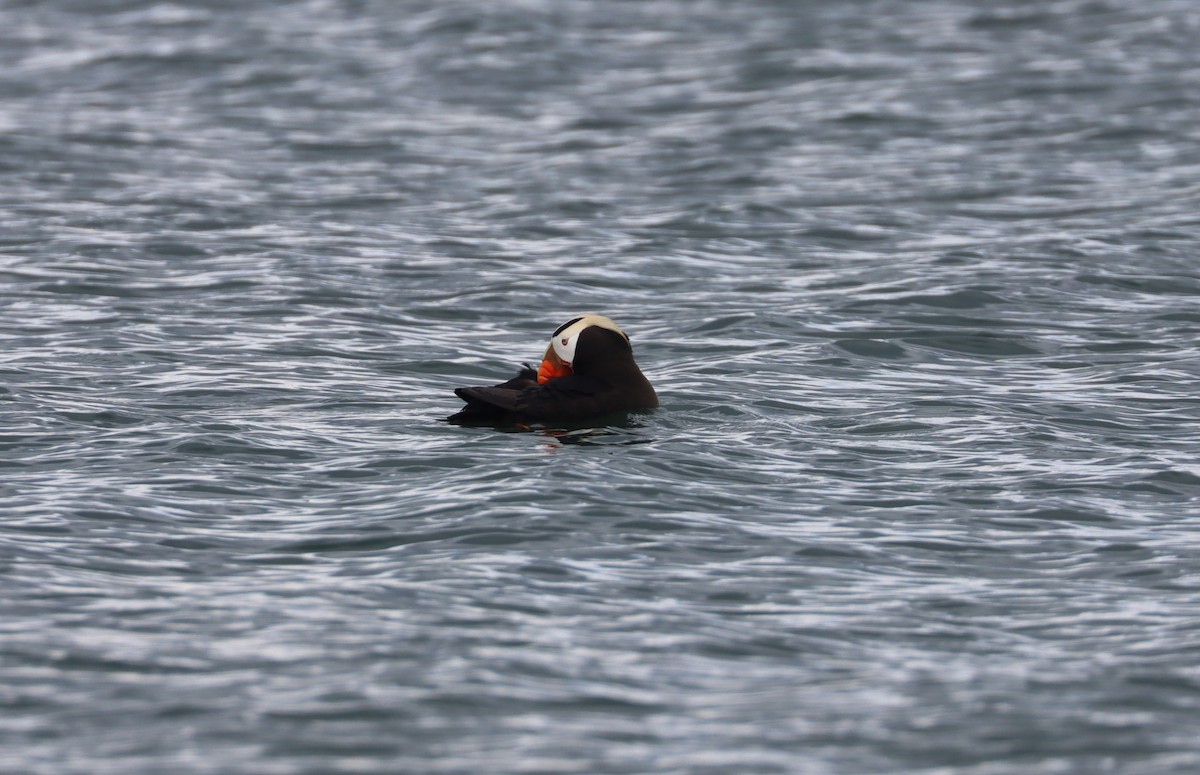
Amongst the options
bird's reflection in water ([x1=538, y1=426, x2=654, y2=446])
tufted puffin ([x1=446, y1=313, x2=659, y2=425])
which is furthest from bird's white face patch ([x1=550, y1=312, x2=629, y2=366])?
bird's reflection in water ([x1=538, y1=426, x2=654, y2=446])

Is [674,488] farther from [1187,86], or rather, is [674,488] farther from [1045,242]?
[1187,86]

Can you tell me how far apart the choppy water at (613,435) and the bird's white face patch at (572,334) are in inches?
24.9

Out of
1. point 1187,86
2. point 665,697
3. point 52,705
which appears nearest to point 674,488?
point 665,697

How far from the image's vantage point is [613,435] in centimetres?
1112

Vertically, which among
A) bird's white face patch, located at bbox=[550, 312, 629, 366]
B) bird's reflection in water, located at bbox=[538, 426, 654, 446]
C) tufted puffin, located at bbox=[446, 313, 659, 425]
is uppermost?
bird's white face patch, located at bbox=[550, 312, 629, 366]

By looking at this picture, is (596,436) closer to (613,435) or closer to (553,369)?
(613,435)

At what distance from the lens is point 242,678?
7223 millimetres

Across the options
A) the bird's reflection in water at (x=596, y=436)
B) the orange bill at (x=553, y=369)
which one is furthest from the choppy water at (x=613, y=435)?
the orange bill at (x=553, y=369)

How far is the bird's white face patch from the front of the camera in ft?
37.6

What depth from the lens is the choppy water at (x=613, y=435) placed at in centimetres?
702

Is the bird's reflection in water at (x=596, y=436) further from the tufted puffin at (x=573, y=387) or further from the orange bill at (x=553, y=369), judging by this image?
Result: the orange bill at (x=553, y=369)

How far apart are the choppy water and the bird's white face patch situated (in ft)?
2.07

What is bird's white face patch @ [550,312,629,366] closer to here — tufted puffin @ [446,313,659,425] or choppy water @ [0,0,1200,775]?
tufted puffin @ [446,313,659,425]

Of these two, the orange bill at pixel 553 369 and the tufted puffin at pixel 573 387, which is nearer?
the tufted puffin at pixel 573 387
